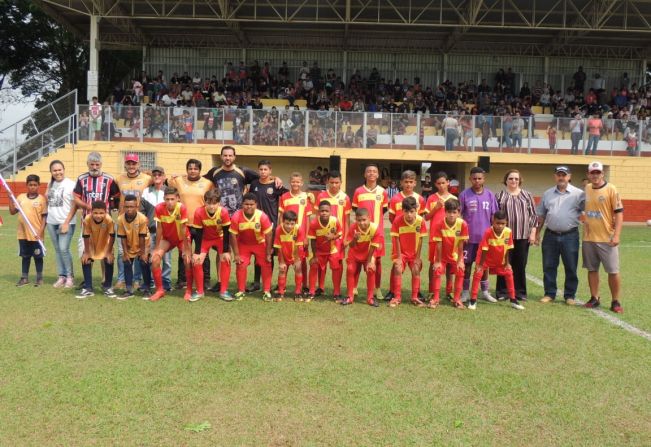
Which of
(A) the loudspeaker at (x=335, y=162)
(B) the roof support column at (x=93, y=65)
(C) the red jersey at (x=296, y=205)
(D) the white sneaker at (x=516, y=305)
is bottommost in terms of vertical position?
(D) the white sneaker at (x=516, y=305)

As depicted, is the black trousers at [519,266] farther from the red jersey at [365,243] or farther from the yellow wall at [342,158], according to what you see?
the yellow wall at [342,158]

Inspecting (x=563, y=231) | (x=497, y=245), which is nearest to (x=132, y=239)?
(x=497, y=245)

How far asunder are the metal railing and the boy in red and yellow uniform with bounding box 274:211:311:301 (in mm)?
13974

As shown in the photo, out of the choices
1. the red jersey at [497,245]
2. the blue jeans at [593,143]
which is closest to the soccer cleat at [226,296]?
the red jersey at [497,245]

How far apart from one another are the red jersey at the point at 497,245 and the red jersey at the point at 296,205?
2.37m

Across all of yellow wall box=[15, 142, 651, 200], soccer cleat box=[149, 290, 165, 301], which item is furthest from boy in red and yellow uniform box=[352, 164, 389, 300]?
yellow wall box=[15, 142, 651, 200]

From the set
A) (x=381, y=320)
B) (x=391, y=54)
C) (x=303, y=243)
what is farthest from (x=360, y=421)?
(x=391, y=54)

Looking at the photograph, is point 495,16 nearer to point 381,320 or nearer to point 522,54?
point 522,54

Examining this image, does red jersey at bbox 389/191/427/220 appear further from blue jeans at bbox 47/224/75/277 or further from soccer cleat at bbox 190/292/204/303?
blue jeans at bbox 47/224/75/277

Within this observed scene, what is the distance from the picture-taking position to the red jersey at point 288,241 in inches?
289

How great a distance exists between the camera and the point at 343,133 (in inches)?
830

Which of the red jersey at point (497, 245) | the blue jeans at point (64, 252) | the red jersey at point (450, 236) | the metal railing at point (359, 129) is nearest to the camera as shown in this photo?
the red jersey at point (450, 236)

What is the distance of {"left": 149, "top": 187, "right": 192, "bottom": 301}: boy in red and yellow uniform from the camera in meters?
7.24

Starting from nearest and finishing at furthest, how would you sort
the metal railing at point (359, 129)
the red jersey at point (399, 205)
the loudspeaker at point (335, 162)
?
the red jersey at point (399, 205) < the metal railing at point (359, 129) < the loudspeaker at point (335, 162)
